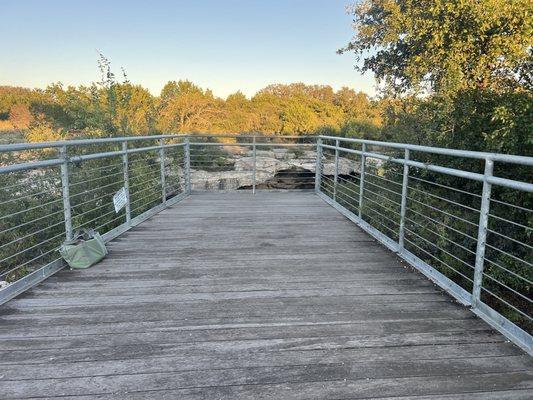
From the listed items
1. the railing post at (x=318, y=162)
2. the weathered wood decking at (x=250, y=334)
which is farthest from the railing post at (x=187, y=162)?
the weathered wood decking at (x=250, y=334)

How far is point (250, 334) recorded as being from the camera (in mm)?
2186

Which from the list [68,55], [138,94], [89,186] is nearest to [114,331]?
[89,186]

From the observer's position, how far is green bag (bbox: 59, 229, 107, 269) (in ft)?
10.6

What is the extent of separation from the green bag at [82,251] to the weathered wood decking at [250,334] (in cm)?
10

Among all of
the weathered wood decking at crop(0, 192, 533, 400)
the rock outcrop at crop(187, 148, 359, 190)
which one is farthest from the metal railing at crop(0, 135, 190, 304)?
the rock outcrop at crop(187, 148, 359, 190)

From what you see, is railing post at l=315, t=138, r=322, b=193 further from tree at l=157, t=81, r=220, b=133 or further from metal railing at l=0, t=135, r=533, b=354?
tree at l=157, t=81, r=220, b=133

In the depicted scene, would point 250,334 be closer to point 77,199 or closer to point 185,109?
point 77,199

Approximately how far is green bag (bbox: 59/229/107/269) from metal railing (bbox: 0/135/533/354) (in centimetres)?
10

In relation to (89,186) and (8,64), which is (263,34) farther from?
(89,186)

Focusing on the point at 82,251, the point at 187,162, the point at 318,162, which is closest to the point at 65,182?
the point at 82,251

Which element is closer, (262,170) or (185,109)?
(262,170)

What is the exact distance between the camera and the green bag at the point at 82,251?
3221 millimetres

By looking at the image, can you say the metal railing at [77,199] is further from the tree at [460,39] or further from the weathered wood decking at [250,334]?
the tree at [460,39]

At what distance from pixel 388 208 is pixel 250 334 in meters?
2.96
